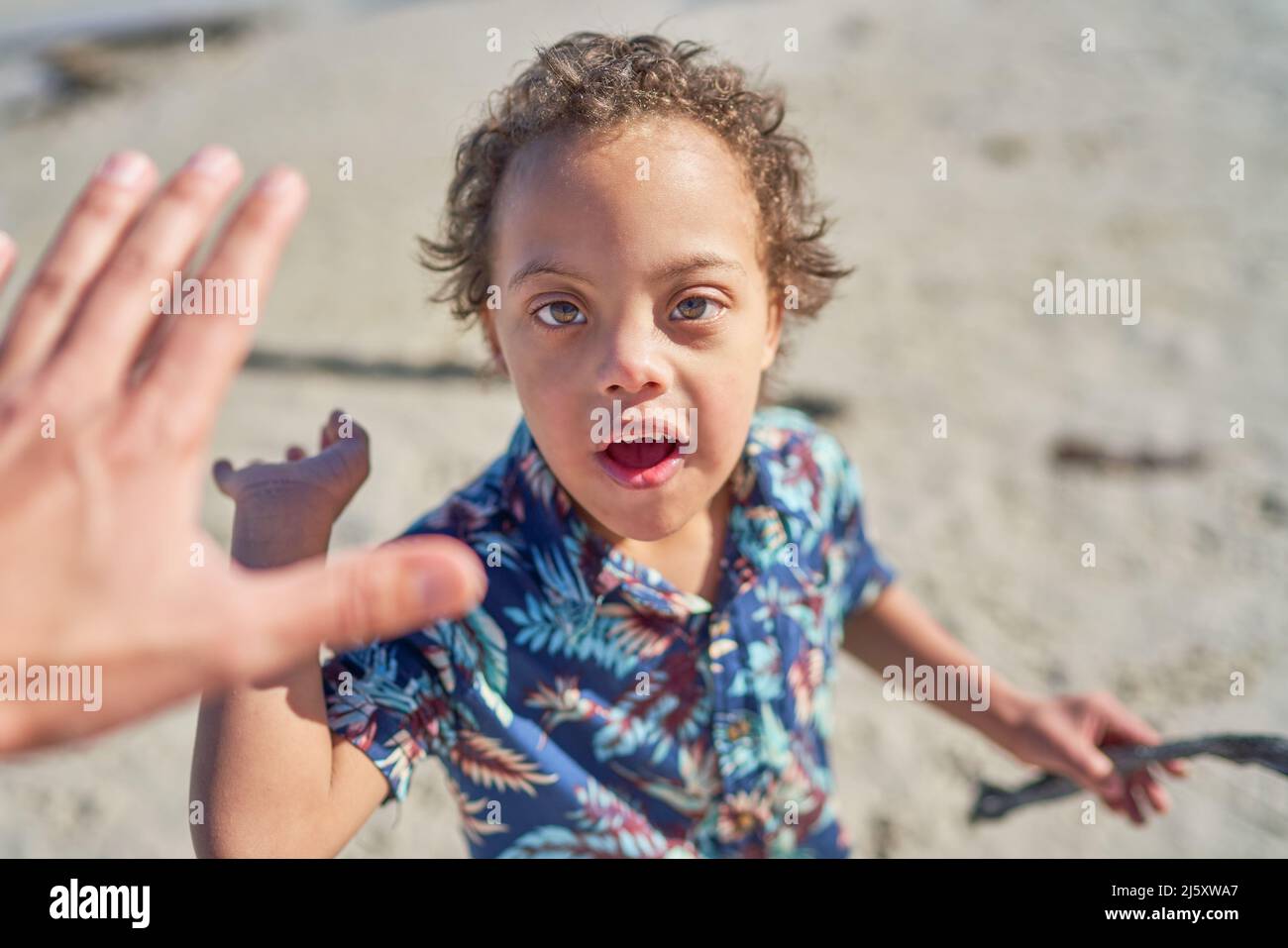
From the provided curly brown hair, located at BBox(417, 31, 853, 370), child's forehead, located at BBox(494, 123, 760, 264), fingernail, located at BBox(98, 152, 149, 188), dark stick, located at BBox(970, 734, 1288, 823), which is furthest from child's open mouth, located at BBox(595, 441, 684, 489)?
dark stick, located at BBox(970, 734, 1288, 823)

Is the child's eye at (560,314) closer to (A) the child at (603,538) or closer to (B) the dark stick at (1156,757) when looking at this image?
(A) the child at (603,538)

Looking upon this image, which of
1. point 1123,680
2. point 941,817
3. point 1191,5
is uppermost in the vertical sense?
point 1191,5

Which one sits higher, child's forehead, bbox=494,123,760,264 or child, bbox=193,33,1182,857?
child's forehead, bbox=494,123,760,264

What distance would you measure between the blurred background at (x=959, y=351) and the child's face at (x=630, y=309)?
76 cm

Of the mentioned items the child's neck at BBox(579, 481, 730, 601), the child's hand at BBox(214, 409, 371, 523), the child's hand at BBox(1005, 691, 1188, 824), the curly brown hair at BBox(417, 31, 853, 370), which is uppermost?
the curly brown hair at BBox(417, 31, 853, 370)

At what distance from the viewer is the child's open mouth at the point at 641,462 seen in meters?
1.37

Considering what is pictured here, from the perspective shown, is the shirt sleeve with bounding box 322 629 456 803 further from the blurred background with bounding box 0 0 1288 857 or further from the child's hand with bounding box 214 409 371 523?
the blurred background with bounding box 0 0 1288 857

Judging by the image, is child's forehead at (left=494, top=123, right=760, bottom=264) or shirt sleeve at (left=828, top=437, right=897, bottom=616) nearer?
child's forehead at (left=494, top=123, right=760, bottom=264)

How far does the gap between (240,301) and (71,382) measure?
147mm

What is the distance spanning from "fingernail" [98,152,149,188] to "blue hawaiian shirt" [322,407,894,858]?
2.05 feet

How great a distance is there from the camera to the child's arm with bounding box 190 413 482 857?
1.23 meters
